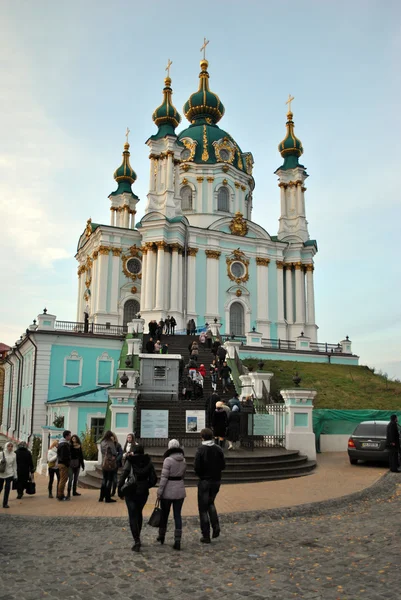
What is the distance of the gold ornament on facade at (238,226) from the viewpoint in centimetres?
4566

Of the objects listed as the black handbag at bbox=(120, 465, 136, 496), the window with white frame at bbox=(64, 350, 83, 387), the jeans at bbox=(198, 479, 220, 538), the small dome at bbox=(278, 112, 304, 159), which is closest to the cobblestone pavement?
the jeans at bbox=(198, 479, 220, 538)

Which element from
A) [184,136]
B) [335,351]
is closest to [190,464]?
[335,351]

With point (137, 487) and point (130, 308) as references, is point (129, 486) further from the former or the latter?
point (130, 308)

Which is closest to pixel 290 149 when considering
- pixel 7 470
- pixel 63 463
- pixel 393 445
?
pixel 393 445

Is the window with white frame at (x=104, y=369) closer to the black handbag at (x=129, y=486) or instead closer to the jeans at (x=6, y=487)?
the jeans at (x=6, y=487)

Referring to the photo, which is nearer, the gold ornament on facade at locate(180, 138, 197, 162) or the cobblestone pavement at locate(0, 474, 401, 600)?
the cobblestone pavement at locate(0, 474, 401, 600)

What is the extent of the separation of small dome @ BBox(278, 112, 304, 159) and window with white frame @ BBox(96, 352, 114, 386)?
1140 inches

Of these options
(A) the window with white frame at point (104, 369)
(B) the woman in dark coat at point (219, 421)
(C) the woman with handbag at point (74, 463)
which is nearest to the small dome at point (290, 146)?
(A) the window with white frame at point (104, 369)

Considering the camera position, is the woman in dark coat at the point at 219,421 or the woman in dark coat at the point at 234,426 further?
the woman in dark coat at the point at 234,426

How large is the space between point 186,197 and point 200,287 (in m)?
9.26

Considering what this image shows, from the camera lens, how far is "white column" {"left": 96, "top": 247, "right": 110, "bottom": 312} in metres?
42.8

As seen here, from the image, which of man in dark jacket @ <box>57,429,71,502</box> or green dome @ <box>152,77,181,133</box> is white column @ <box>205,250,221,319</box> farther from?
man in dark jacket @ <box>57,429,71,502</box>

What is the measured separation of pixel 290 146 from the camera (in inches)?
2021

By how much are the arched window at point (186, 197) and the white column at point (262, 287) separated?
7536mm
